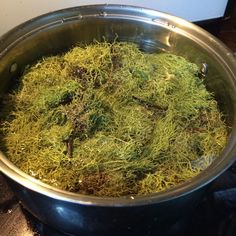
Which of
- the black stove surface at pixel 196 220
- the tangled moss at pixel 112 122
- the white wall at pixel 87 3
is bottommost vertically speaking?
the black stove surface at pixel 196 220

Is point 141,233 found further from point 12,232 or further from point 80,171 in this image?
point 12,232

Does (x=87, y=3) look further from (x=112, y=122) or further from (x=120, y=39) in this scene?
(x=112, y=122)

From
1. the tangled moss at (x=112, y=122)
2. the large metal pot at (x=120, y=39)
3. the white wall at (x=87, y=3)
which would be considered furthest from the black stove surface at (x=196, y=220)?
the white wall at (x=87, y=3)

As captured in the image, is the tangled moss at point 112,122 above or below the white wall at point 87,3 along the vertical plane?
below

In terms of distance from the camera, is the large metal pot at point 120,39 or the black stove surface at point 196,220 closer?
the large metal pot at point 120,39

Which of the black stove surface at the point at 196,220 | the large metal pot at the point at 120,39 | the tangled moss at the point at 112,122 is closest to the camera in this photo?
the large metal pot at the point at 120,39

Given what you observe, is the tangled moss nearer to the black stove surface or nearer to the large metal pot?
the large metal pot

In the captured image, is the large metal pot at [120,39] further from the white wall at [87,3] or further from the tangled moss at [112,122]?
the white wall at [87,3]
